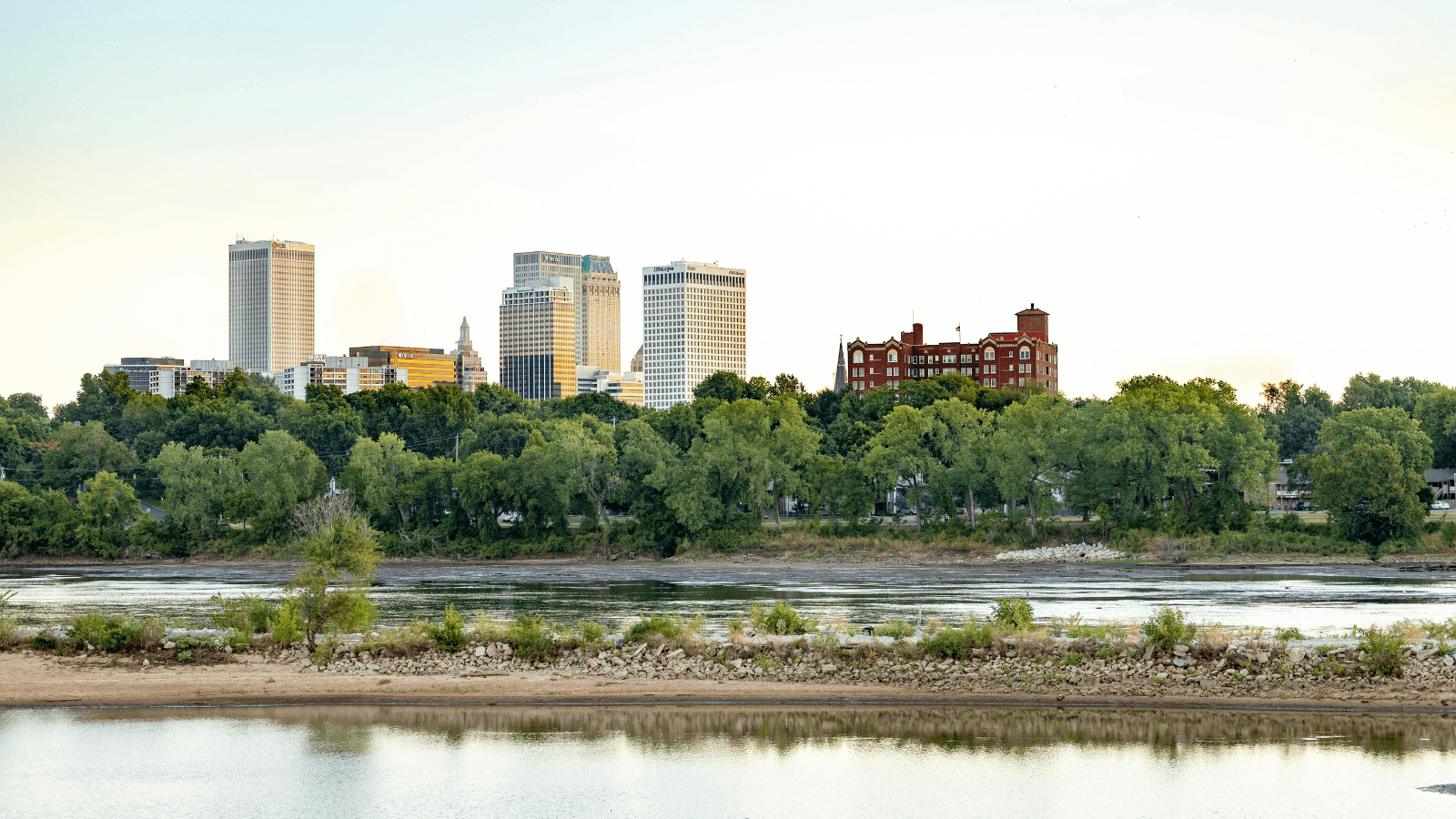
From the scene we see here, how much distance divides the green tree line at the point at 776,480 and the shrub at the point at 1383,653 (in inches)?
1969

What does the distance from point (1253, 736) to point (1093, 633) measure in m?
7.71

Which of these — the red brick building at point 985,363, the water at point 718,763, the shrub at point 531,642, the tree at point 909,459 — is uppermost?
the red brick building at point 985,363

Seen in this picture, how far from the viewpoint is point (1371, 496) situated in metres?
78.7

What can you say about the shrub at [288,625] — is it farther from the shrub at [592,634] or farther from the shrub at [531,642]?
the shrub at [592,634]

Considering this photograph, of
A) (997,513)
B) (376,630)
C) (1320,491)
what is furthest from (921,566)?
(376,630)

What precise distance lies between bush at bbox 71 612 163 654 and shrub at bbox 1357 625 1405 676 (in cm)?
3356

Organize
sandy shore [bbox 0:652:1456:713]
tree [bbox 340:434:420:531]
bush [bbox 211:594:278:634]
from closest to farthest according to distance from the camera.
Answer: sandy shore [bbox 0:652:1456:713] → bush [bbox 211:594:278:634] → tree [bbox 340:434:420:531]

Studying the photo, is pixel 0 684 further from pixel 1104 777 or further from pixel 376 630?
pixel 1104 777

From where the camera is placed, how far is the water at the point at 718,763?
78.7 ft

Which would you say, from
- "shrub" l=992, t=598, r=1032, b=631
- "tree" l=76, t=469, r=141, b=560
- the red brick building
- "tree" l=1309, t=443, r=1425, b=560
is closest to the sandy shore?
"shrub" l=992, t=598, r=1032, b=631

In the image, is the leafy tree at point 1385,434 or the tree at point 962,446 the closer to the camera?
the leafy tree at point 1385,434

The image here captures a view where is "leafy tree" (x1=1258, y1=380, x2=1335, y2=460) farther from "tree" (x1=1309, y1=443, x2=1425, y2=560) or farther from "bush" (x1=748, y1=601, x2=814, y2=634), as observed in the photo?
"bush" (x1=748, y1=601, x2=814, y2=634)

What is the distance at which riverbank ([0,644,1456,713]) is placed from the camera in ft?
105

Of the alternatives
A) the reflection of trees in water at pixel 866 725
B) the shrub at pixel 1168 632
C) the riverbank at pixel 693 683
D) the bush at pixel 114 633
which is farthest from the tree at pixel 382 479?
the shrub at pixel 1168 632
